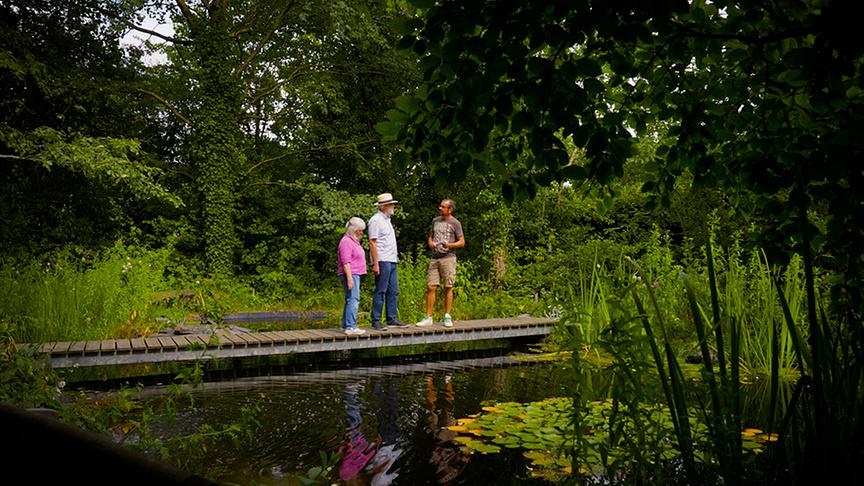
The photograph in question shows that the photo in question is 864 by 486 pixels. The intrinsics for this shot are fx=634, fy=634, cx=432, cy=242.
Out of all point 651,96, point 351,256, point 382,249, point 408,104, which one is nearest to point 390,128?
point 408,104

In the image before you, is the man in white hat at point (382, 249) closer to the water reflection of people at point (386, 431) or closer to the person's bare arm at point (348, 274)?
the person's bare arm at point (348, 274)

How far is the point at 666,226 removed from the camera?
18359 millimetres

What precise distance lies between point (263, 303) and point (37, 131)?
19.7ft

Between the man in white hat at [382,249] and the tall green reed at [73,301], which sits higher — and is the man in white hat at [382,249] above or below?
above

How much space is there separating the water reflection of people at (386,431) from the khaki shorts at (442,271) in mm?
2310

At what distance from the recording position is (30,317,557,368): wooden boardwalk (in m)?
6.80

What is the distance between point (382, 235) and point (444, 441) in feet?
14.6

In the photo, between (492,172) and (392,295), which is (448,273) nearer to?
(392,295)

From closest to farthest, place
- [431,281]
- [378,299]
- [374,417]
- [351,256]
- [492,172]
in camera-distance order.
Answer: [492,172]
[374,417]
[351,256]
[378,299]
[431,281]

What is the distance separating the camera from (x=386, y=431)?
5.14m

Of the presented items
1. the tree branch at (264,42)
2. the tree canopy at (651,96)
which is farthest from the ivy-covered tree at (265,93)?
the tree canopy at (651,96)

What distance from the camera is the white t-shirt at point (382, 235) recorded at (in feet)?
28.9


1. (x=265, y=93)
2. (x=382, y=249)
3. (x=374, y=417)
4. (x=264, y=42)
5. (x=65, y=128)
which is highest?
(x=264, y=42)

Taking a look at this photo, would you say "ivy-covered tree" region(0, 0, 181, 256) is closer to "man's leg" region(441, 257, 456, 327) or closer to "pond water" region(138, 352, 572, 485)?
"man's leg" region(441, 257, 456, 327)
